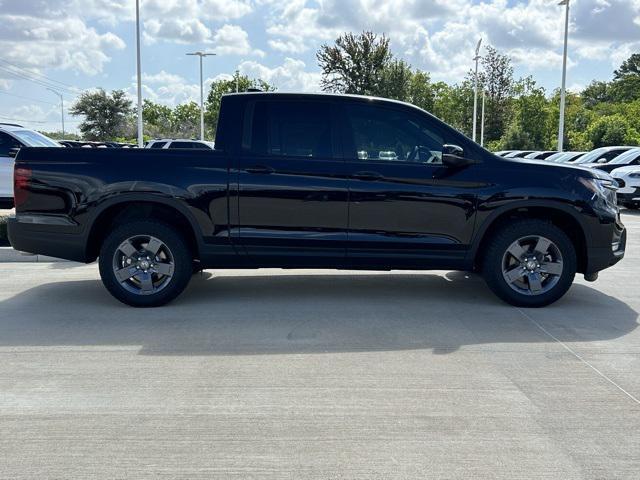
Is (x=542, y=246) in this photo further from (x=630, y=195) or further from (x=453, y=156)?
(x=630, y=195)

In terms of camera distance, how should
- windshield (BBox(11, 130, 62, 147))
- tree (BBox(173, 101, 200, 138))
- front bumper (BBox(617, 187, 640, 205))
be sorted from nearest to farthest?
windshield (BBox(11, 130, 62, 147))
front bumper (BBox(617, 187, 640, 205))
tree (BBox(173, 101, 200, 138))

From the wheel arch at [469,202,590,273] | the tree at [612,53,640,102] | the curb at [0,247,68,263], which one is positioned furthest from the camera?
the tree at [612,53,640,102]

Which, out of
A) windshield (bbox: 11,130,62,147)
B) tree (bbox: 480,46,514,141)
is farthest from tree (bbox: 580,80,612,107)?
windshield (bbox: 11,130,62,147)

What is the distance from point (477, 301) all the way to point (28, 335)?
426 centimetres

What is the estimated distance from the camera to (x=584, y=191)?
6.54 meters

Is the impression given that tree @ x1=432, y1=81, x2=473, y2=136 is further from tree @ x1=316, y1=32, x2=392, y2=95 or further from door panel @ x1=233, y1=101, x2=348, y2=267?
door panel @ x1=233, y1=101, x2=348, y2=267

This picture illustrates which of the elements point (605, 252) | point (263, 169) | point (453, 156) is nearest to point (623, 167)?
point (605, 252)

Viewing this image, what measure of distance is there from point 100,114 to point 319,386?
76936 mm

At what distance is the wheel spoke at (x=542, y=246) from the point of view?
6527 mm

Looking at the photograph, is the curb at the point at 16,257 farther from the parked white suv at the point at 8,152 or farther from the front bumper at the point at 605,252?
the front bumper at the point at 605,252

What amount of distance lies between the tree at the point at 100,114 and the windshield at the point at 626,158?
64.6m

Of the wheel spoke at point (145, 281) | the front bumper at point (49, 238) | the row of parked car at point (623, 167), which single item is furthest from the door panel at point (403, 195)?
the row of parked car at point (623, 167)

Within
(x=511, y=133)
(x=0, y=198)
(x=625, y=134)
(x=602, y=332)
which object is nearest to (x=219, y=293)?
(x=602, y=332)

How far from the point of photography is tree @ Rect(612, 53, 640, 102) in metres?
71.3
